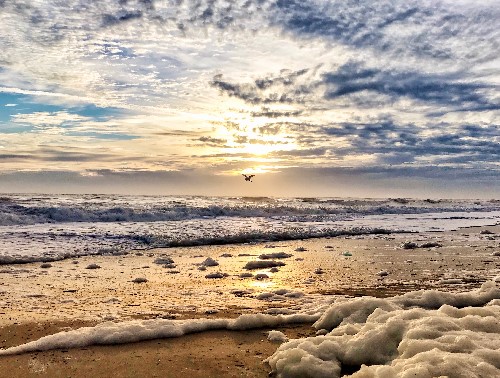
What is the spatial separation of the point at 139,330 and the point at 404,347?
3373 millimetres

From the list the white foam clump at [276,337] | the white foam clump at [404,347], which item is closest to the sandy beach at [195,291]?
the white foam clump at [276,337]

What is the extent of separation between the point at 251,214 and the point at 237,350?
36749 millimetres

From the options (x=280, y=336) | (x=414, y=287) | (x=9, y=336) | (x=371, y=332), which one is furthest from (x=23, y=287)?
(x=414, y=287)

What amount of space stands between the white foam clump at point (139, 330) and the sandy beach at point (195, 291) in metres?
0.13

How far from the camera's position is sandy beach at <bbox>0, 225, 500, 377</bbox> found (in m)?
5.26

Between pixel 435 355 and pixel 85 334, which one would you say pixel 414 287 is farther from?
pixel 85 334

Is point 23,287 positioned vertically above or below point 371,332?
below

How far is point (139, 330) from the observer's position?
6.08 metres

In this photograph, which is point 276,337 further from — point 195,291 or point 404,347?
point 195,291

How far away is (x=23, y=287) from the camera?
390 inches

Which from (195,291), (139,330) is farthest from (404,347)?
(195,291)

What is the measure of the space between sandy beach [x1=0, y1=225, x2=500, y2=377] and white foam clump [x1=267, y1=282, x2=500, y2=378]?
1.82 feet

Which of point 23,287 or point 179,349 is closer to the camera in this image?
point 179,349

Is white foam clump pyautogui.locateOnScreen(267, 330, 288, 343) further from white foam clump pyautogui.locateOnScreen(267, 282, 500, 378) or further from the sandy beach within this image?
white foam clump pyautogui.locateOnScreen(267, 282, 500, 378)
